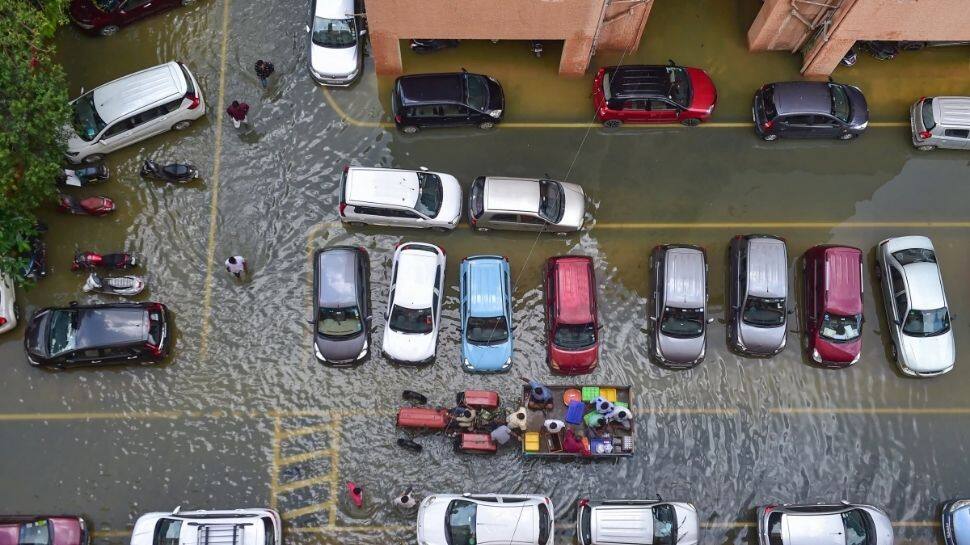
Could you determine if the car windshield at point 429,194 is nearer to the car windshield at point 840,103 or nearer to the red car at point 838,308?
the red car at point 838,308

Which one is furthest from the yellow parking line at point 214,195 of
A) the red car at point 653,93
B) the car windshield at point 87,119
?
the red car at point 653,93

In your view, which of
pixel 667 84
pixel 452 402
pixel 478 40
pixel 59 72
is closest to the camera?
pixel 59 72

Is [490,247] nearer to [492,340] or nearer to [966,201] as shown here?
[492,340]

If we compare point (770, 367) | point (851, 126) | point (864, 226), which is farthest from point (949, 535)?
point (851, 126)

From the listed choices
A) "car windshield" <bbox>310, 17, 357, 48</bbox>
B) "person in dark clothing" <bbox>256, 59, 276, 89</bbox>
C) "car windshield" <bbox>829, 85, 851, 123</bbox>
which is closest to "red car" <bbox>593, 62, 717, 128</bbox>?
"car windshield" <bbox>829, 85, 851, 123</bbox>

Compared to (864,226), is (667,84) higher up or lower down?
higher up
